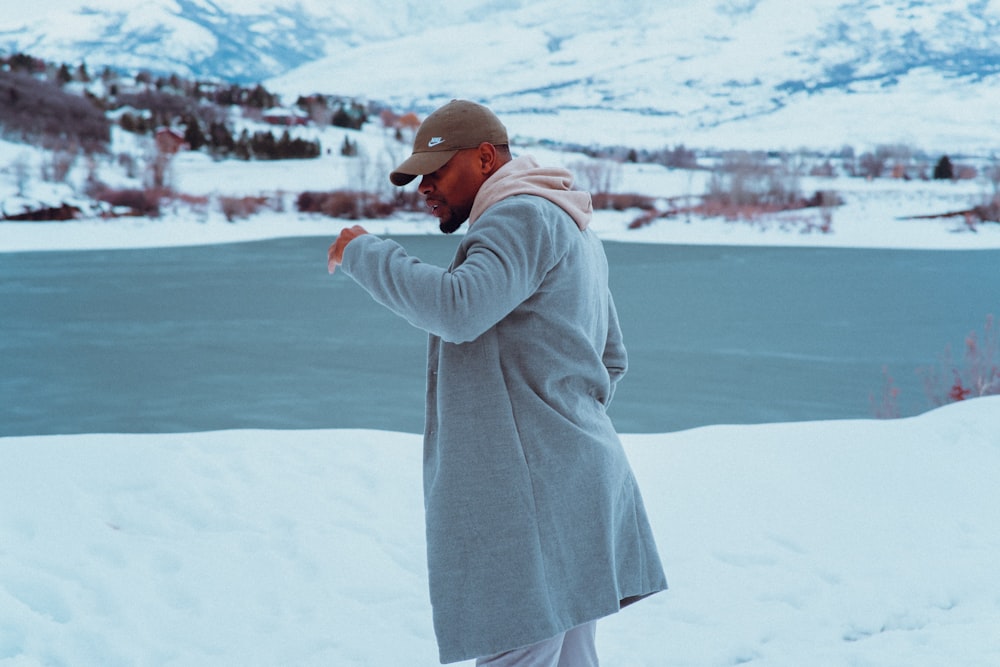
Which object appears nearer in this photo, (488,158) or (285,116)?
(488,158)

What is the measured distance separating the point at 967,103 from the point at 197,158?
9580cm

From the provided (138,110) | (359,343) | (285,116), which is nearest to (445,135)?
(359,343)

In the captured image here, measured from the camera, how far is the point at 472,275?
4.25 feet

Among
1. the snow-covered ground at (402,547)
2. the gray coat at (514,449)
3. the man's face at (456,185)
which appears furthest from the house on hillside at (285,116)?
the gray coat at (514,449)

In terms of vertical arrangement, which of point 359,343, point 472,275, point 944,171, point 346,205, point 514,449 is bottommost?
point 359,343

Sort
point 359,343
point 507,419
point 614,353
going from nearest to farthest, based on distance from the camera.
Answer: point 507,419 < point 614,353 < point 359,343

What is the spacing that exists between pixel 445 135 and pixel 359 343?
826 cm

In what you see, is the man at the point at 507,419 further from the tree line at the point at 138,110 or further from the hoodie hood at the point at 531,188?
the tree line at the point at 138,110

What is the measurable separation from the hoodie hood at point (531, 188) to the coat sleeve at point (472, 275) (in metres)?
0.04

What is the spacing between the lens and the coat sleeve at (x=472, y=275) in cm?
130

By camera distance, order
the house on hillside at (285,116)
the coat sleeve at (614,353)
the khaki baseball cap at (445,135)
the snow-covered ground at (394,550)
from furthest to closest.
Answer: the house on hillside at (285,116)
the snow-covered ground at (394,550)
the coat sleeve at (614,353)
the khaki baseball cap at (445,135)

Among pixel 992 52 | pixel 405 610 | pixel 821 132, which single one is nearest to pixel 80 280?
pixel 405 610

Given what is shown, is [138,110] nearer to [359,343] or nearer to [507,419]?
[359,343]

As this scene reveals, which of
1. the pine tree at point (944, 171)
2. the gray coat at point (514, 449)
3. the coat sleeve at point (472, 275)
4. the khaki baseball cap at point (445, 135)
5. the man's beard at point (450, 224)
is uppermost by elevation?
the khaki baseball cap at point (445, 135)
